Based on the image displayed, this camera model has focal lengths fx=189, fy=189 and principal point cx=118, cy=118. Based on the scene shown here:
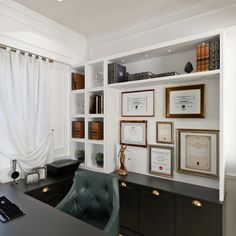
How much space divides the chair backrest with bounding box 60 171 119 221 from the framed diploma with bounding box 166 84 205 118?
1.10 metres

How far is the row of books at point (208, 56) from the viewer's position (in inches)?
71.4

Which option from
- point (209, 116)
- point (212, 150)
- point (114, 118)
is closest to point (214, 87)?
point (209, 116)

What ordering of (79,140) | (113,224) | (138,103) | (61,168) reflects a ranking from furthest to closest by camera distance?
(79,140) < (138,103) < (61,168) < (113,224)

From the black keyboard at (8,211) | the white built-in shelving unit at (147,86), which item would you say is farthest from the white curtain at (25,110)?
the black keyboard at (8,211)

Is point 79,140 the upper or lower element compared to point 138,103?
lower

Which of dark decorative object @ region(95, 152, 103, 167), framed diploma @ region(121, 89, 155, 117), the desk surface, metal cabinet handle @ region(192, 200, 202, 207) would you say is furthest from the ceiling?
the desk surface

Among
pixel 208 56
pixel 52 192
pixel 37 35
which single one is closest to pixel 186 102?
pixel 208 56

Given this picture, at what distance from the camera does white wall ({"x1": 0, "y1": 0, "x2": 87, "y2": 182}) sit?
226cm

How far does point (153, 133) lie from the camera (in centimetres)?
249

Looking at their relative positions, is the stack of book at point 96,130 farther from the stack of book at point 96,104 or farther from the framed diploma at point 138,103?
the framed diploma at point 138,103

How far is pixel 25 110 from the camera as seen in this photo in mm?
2457

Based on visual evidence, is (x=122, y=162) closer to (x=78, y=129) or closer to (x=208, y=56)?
(x=78, y=129)

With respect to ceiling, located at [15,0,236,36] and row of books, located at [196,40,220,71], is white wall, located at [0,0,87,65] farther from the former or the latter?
row of books, located at [196,40,220,71]

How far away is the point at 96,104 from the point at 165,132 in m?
1.06
